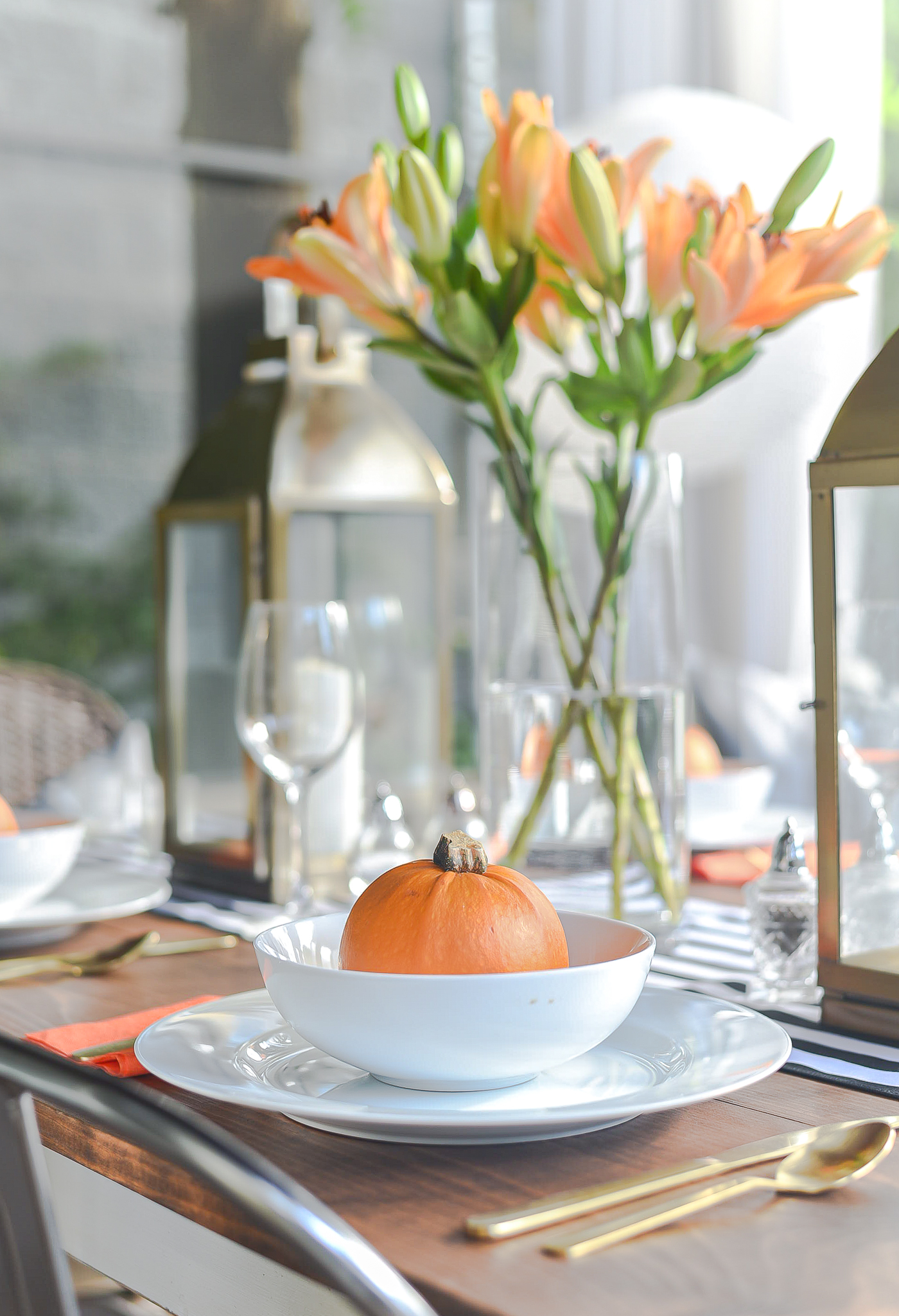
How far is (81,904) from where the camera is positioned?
94 centimetres

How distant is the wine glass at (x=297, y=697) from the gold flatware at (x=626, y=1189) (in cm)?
49

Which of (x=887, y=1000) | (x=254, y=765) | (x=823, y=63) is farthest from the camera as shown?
(x=823, y=63)

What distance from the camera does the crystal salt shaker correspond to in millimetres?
739

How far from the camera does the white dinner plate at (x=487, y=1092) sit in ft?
1.56

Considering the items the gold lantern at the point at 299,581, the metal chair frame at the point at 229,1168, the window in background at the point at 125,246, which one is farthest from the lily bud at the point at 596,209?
the window in background at the point at 125,246

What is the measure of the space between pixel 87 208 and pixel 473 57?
1097mm

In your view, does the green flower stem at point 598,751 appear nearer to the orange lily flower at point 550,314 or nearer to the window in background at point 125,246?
the orange lily flower at point 550,314

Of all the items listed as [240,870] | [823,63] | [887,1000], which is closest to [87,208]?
[823,63]

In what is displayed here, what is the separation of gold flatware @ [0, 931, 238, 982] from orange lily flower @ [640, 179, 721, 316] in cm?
49

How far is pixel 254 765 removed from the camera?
3.47 feet

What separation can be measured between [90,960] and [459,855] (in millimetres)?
374

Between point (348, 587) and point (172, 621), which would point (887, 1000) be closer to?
point (348, 587)

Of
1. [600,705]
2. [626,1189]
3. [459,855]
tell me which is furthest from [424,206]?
[626,1189]

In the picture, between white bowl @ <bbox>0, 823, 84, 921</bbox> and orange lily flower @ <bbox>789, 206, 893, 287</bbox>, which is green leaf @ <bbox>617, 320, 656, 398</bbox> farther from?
white bowl @ <bbox>0, 823, 84, 921</bbox>
